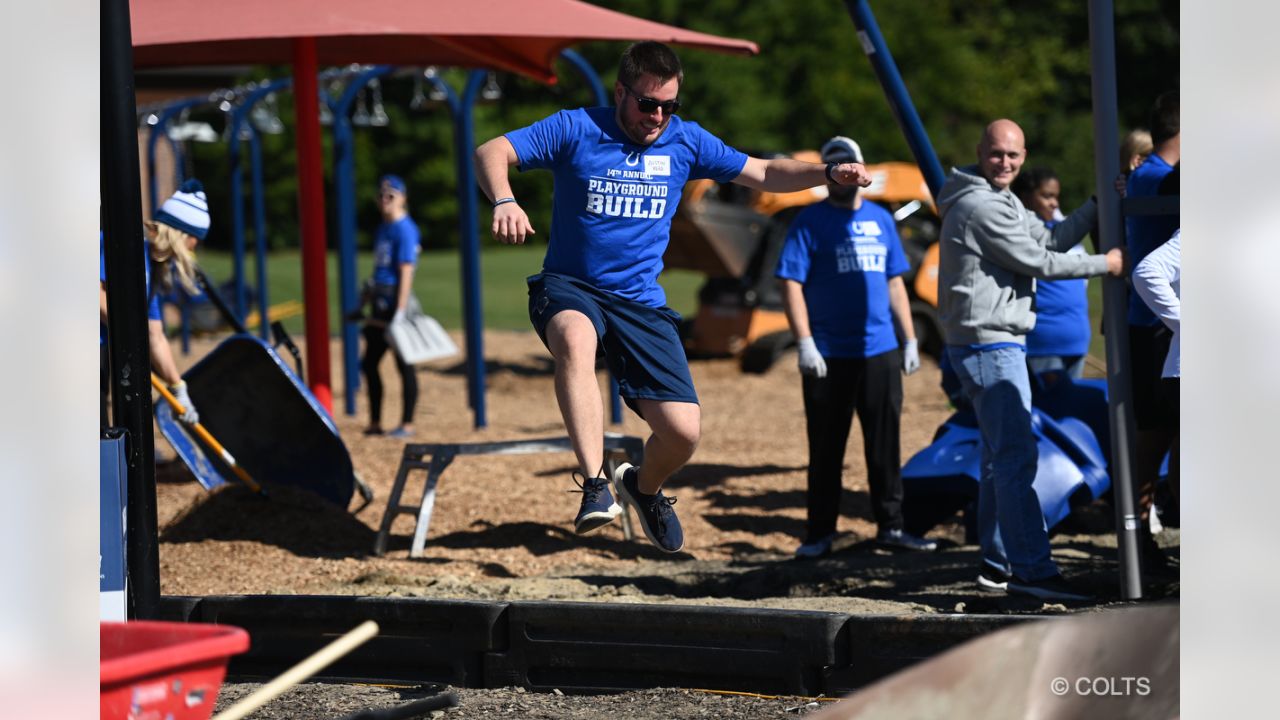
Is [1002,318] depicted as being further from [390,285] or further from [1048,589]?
[390,285]

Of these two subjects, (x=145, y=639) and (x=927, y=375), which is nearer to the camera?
(x=145, y=639)

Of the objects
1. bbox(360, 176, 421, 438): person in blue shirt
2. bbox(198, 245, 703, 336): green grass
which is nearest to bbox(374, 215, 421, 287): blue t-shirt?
bbox(360, 176, 421, 438): person in blue shirt

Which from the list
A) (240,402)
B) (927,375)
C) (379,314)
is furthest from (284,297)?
(240,402)

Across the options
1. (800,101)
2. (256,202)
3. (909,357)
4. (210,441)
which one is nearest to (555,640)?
(909,357)

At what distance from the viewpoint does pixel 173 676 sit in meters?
3.06

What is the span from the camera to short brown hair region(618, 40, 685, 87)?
4906 millimetres

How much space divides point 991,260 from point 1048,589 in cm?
129

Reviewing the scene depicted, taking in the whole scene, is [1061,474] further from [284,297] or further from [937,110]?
[937,110]

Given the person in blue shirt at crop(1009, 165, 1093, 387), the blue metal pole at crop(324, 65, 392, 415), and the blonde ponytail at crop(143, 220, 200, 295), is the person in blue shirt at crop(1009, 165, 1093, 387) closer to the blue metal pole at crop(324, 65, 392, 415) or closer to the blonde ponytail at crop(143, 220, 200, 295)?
the blonde ponytail at crop(143, 220, 200, 295)

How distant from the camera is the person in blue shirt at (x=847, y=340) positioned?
721cm

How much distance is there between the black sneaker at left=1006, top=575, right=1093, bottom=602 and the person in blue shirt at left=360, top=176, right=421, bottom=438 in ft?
19.1

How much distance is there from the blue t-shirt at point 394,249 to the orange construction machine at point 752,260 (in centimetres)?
450
